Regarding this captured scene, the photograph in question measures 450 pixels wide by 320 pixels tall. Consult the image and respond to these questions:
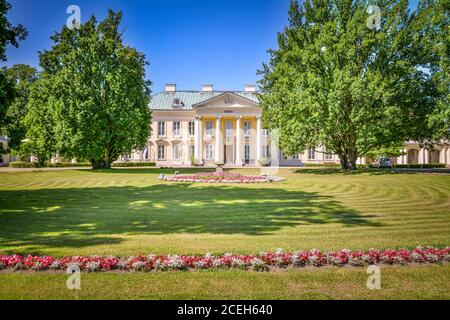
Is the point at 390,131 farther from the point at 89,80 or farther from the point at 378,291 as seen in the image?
the point at 89,80

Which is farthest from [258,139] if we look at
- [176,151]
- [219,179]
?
[219,179]

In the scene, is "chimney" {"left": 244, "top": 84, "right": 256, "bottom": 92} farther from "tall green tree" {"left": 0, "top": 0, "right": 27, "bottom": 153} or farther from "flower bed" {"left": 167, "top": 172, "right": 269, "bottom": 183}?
"tall green tree" {"left": 0, "top": 0, "right": 27, "bottom": 153}

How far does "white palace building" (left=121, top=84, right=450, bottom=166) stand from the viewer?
174ft

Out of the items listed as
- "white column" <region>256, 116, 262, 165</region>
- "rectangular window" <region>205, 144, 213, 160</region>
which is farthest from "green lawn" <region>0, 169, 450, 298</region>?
"rectangular window" <region>205, 144, 213, 160</region>

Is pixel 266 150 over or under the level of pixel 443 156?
over

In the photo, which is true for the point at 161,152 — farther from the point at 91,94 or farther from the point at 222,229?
the point at 222,229

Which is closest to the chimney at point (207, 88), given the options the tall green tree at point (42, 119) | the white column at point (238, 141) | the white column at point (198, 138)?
the white column at point (198, 138)

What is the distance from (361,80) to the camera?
27562 millimetres

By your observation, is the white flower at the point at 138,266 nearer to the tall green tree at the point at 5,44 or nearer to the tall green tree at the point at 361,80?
the tall green tree at the point at 5,44

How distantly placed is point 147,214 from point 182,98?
4966 centimetres

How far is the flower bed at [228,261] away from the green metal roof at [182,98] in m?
51.2

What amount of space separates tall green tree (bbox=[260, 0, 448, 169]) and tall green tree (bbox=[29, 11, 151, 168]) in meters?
16.6
